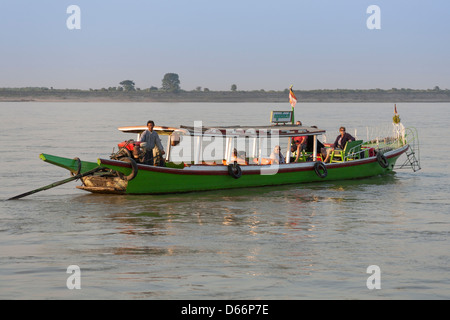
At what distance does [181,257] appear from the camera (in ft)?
46.3

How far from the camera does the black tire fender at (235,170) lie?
77.0ft

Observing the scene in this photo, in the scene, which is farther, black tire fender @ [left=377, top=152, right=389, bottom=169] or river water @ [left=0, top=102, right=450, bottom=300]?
black tire fender @ [left=377, top=152, right=389, bottom=169]

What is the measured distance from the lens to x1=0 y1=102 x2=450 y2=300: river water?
1203cm

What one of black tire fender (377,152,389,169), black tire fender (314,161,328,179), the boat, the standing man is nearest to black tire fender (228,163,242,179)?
the boat

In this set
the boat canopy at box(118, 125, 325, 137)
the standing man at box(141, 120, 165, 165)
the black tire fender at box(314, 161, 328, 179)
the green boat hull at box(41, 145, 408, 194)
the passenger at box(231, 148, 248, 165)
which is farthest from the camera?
the black tire fender at box(314, 161, 328, 179)

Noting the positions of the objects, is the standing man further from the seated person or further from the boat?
the seated person

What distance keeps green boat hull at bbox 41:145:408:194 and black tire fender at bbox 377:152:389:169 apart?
2842 millimetres

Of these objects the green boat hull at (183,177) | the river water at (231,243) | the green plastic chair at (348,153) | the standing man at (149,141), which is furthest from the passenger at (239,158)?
the green plastic chair at (348,153)

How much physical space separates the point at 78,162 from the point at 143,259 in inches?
337

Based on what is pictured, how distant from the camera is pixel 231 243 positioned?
15617 millimetres

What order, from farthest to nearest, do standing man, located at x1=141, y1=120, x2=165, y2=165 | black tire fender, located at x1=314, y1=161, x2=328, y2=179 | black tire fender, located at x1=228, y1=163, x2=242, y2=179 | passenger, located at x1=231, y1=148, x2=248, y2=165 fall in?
1. black tire fender, located at x1=314, y1=161, x2=328, y2=179
2. passenger, located at x1=231, y1=148, x2=248, y2=165
3. black tire fender, located at x1=228, y1=163, x2=242, y2=179
4. standing man, located at x1=141, y1=120, x2=165, y2=165

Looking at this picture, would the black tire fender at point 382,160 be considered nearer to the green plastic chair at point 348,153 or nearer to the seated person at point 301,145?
the green plastic chair at point 348,153
